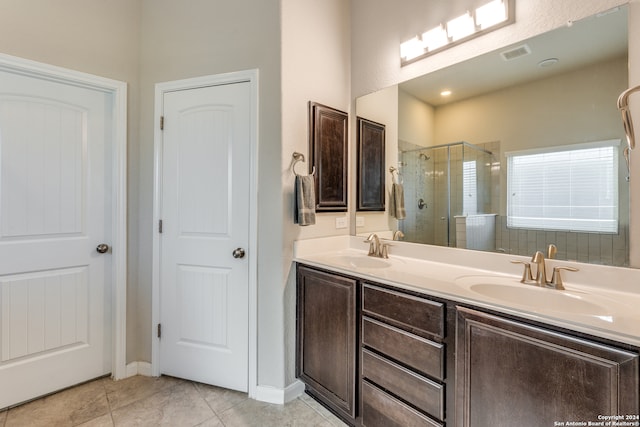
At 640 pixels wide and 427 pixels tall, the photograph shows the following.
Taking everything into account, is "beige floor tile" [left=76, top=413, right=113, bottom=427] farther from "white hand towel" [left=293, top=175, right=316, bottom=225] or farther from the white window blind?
the white window blind

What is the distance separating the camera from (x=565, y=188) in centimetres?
135

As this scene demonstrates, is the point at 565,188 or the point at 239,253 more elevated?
the point at 565,188

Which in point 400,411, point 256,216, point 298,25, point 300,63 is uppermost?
point 298,25

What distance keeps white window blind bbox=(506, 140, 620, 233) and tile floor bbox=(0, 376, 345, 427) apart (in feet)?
5.06

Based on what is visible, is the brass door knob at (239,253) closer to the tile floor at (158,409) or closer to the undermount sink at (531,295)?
the tile floor at (158,409)

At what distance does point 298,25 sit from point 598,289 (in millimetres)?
2131

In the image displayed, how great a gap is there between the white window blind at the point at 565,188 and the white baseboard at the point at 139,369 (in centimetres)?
253

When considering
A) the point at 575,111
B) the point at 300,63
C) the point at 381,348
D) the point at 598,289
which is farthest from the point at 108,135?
the point at 598,289

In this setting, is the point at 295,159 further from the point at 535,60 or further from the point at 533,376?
the point at 533,376

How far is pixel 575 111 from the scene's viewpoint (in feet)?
4.36

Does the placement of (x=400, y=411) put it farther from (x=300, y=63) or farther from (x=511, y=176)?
(x=300, y=63)

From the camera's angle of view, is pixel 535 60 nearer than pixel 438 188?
Yes

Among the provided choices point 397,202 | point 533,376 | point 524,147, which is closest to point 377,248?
point 397,202

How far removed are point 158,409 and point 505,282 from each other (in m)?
2.05
